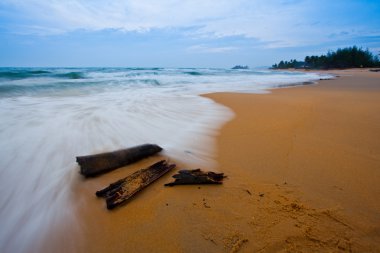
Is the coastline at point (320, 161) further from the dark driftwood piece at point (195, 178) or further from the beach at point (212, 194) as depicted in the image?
the dark driftwood piece at point (195, 178)

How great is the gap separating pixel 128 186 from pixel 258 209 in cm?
117

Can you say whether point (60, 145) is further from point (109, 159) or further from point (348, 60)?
point (348, 60)

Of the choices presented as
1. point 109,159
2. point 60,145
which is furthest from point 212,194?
point 60,145

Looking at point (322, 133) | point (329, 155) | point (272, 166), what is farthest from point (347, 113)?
point (272, 166)

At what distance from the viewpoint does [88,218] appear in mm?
1817

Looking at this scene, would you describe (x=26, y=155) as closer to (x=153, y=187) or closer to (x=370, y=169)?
(x=153, y=187)

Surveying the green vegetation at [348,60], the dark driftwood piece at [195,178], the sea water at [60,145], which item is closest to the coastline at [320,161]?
the dark driftwood piece at [195,178]

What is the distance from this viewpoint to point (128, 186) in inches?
82.8

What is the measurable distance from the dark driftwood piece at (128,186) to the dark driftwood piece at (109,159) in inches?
15.6

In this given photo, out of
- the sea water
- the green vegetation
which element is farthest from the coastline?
the green vegetation

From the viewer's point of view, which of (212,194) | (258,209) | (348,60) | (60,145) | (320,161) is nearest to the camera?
(258,209)

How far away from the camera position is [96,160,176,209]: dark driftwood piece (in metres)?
1.94

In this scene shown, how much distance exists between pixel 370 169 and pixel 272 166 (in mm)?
1004

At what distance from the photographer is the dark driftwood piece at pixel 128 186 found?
6.36 ft
